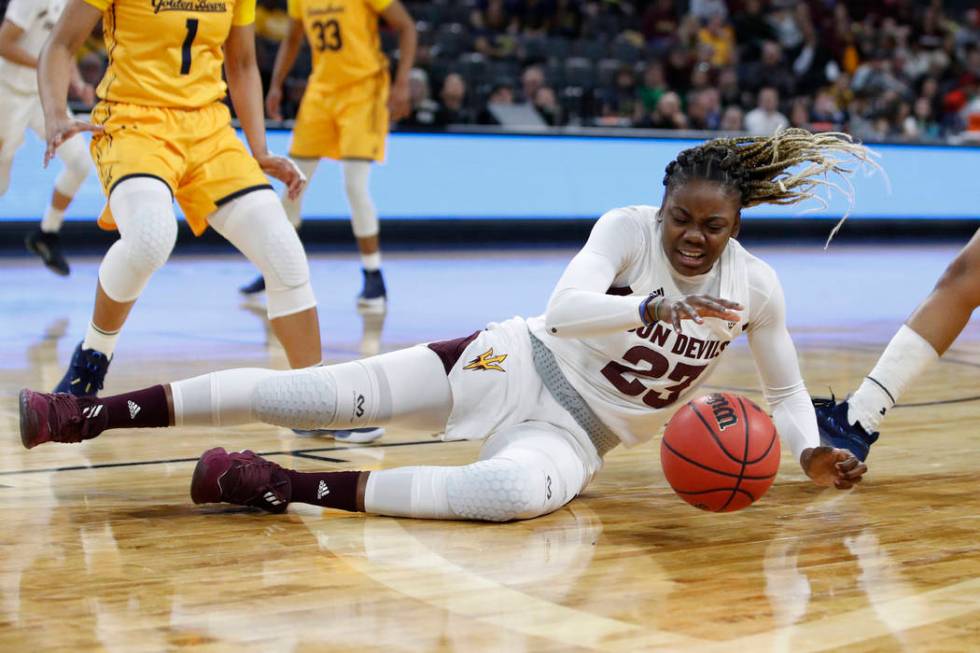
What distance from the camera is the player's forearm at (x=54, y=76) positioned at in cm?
449

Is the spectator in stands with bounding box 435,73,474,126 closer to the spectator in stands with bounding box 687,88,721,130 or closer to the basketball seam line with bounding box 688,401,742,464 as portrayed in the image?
the spectator in stands with bounding box 687,88,721,130

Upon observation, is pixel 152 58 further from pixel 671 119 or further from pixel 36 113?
pixel 671 119

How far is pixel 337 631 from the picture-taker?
2.58m

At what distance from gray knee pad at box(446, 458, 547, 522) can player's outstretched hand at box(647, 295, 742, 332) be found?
53 centimetres

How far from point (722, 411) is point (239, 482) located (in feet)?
3.88

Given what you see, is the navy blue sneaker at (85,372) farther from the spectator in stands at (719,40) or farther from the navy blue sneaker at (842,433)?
the spectator in stands at (719,40)

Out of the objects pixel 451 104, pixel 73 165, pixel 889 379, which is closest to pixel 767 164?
pixel 889 379

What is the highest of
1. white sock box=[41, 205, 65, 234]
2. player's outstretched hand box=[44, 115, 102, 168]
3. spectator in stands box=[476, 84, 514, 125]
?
player's outstretched hand box=[44, 115, 102, 168]

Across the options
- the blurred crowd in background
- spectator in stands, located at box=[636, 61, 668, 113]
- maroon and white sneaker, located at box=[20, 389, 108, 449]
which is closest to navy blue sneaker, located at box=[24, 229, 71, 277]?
the blurred crowd in background

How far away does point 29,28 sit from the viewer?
306 inches

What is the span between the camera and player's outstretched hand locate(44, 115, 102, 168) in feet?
14.0

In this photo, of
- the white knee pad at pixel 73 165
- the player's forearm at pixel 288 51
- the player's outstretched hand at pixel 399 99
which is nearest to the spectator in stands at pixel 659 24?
the player's outstretched hand at pixel 399 99

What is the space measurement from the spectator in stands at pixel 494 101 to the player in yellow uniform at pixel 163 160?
9.33m

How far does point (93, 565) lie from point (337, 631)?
0.71 meters
